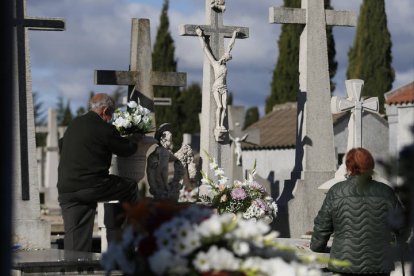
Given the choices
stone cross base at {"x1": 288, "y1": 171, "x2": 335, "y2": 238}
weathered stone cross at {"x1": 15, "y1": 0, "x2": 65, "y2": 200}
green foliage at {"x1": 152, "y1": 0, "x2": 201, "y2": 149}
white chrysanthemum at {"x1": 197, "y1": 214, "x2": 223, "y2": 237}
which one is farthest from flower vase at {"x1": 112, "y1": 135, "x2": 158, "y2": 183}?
green foliage at {"x1": 152, "y1": 0, "x2": 201, "y2": 149}

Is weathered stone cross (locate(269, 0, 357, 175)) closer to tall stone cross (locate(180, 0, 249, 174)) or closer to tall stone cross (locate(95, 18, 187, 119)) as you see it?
tall stone cross (locate(180, 0, 249, 174))

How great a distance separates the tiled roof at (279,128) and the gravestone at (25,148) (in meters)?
27.5

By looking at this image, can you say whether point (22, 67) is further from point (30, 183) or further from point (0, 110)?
point (0, 110)

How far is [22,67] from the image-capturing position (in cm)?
1264

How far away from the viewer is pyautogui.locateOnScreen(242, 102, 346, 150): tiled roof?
41.5m

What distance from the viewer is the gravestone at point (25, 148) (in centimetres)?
1249

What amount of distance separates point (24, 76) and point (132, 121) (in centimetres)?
207

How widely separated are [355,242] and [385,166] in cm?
332

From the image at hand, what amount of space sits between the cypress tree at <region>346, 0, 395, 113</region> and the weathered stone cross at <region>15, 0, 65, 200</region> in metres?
36.0

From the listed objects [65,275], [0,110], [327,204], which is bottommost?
[65,275]

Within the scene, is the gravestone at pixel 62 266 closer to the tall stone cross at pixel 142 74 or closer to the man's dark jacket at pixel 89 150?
the man's dark jacket at pixel 89 150

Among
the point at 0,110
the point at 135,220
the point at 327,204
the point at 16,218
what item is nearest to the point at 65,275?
the point at 327,204

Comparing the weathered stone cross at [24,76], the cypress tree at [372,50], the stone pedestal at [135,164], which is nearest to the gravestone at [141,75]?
the weathered stone cross at [24,76]

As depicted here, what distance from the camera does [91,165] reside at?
10.5m
